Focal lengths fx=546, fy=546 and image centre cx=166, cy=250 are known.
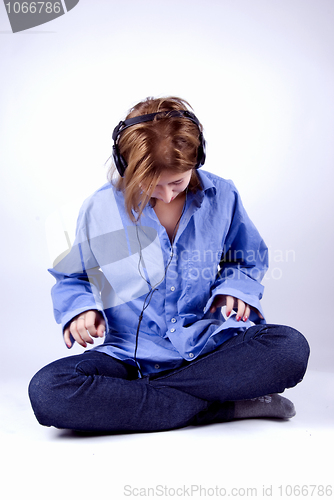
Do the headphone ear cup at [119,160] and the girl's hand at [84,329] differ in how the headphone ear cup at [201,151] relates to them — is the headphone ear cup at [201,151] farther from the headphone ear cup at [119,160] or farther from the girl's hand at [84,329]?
the girl's hand at [84,329]

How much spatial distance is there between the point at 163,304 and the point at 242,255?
0.82 ft

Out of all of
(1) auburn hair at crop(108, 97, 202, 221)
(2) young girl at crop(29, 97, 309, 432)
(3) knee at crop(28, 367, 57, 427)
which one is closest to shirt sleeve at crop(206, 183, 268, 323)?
(2) young girl at crop(29, 97, 309, 432)

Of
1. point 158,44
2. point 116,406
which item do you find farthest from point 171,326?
point 158,44

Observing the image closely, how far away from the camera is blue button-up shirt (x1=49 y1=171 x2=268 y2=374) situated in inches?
48.6

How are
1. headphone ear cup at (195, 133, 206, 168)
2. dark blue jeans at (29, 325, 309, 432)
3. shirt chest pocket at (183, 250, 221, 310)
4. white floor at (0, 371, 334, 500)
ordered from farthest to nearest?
1. shirt chest pocket at (183, 250, 221, 310)
2. headphone ear cup at (195, 133, 206, 168)
3. dark blue jeans at (29, 325, 309, 432)
4. white floor at (0, 371, 334, 500)

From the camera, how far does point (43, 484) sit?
0.86 metres

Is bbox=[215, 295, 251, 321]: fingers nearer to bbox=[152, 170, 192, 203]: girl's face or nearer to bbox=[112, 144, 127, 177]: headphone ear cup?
bbox=[152, 170, 192, 203]: girl's face

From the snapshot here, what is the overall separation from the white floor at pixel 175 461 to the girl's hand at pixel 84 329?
7.5 inches

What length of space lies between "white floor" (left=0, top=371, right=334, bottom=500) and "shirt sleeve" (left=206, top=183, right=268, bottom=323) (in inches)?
12.5

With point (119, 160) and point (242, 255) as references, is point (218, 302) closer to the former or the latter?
point (242, 255)

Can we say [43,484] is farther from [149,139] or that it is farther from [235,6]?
[235,6]

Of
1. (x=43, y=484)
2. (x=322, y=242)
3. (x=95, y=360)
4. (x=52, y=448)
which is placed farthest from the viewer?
(x=322, y=242)

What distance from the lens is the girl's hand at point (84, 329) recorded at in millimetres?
1182

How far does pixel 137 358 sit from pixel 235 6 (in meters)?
1.76
